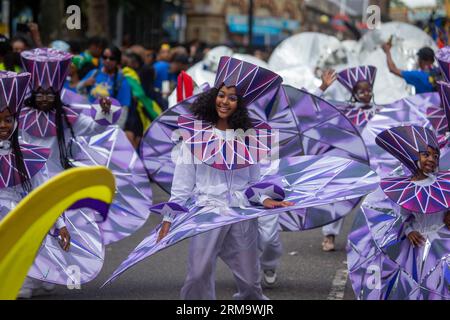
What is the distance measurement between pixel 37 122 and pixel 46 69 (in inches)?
14.8

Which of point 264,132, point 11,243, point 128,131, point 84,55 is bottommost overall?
point 128,131

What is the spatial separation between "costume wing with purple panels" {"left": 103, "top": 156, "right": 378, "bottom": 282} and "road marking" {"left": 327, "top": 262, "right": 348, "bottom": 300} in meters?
1.56

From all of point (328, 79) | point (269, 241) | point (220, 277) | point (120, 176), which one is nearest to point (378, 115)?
point (328, 79)

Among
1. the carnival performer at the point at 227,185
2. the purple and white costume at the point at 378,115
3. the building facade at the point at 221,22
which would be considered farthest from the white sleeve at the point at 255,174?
the building facade at the point at 221,22

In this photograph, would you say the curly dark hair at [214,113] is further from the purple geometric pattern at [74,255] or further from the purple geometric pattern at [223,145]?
the purple geometric pattern at [74,255]

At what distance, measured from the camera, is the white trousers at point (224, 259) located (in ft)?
20.6

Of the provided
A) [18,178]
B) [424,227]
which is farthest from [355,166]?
[18,178]

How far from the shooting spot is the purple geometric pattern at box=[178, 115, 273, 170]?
21.0ft

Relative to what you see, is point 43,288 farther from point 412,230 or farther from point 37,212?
point 37,212

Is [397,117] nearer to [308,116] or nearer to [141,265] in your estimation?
[308,116]

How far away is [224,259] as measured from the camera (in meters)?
6.54

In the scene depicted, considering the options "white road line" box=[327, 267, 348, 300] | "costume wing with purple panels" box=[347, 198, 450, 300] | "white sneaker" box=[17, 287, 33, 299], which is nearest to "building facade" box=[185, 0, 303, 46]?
"white road line" box=[327, 267, 348, 300]

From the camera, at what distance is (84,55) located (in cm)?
1477
